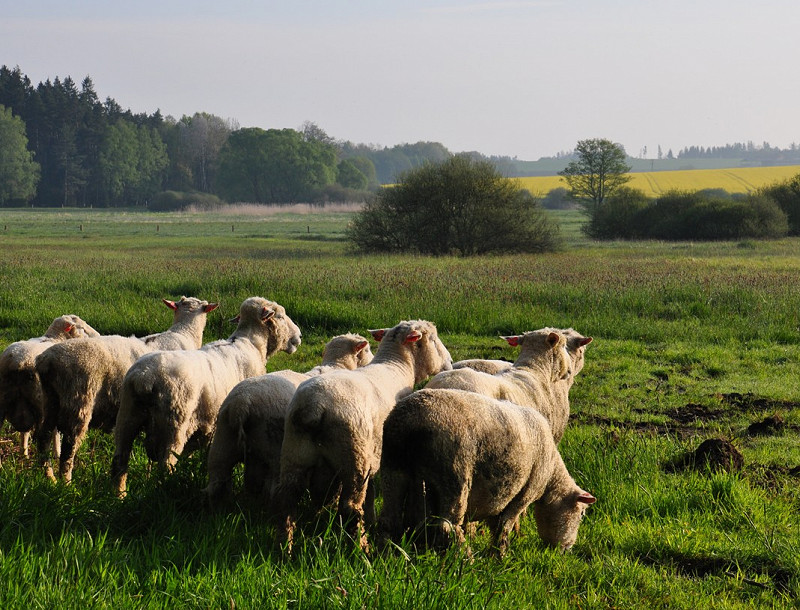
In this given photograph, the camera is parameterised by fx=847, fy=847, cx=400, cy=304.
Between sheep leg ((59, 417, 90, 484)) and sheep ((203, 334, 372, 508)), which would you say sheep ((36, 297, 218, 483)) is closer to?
sheep leg ((59, 417, 90, 484))

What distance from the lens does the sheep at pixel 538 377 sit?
22.2ft

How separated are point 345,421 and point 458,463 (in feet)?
2.92

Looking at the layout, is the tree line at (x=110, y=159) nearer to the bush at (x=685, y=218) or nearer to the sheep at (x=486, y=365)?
the bush at (x=685, y=218)

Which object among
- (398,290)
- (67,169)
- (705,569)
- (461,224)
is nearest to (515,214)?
(461,224)

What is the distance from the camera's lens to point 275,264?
1075 inches

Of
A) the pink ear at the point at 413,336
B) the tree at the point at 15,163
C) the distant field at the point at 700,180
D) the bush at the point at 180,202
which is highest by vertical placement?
the tree at the point at 15,163

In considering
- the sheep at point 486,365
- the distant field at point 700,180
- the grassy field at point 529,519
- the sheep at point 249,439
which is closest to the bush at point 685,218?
the grassy field at point 529,519

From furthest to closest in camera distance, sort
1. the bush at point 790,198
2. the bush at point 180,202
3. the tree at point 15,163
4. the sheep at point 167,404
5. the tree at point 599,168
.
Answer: the bush at point 180,202 → the tree at point 15,163 → the tree at point 599,168 → the bush at point 790,198 → the sheep at point 167,404

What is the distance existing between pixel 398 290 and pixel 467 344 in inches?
201

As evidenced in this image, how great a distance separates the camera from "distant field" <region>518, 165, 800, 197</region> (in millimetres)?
111812

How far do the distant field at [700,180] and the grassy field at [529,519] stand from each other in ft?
309

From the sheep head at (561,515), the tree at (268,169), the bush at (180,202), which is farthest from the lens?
the tree at (268,169)

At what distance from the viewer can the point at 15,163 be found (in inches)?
4279

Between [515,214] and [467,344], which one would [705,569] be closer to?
[467,344]
